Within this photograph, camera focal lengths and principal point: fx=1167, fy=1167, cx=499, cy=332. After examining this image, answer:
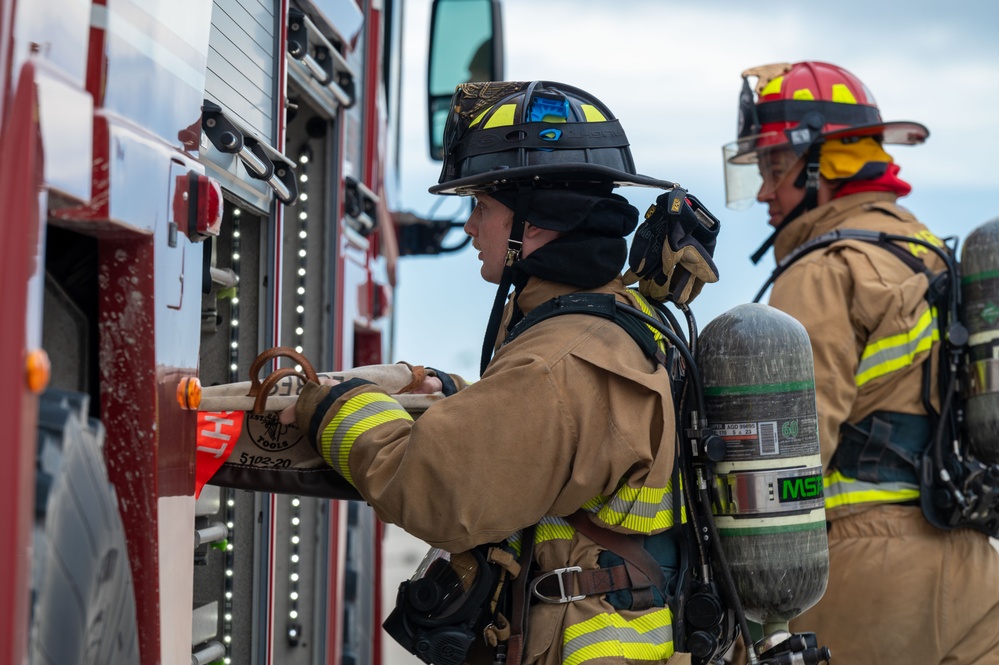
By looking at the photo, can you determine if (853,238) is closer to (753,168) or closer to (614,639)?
(753,168)

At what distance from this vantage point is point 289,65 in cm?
321

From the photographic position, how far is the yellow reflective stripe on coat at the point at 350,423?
93.4 inches

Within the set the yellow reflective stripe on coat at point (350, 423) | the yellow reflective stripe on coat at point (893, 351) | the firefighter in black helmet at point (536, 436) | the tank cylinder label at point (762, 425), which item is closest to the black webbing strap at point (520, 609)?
the firefighter in black helmet at point (536, 436)

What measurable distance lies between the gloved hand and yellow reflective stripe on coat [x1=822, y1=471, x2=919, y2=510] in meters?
1.17

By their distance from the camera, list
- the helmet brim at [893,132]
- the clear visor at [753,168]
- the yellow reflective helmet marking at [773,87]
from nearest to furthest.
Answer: the helmet brim at [893,132] < the clear visor at [753,168] < the yellow reflective helmet marking at [773,87]

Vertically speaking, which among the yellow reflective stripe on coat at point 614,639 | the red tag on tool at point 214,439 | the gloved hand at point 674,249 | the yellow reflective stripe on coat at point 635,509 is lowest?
the yellow reflective stripe on coat at point 614,639

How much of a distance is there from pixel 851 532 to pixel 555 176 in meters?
1.72

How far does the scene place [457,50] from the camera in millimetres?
5402

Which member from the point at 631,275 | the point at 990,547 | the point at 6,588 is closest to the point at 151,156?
the point at 6,588

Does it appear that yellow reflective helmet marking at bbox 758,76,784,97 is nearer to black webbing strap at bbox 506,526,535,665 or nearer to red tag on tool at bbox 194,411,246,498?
black webbing strap at bbox 506,526,535,665

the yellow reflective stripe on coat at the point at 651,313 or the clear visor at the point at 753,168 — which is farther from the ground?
the clear visor at the point at 753,168

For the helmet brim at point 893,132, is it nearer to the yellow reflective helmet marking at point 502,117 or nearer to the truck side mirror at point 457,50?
the truck side mirror at point 457,50

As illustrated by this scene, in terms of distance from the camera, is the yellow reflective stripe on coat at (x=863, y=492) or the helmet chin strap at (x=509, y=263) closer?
the helmet chin strap at (x=509, y=263)

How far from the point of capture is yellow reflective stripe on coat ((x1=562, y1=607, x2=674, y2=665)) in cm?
233
